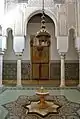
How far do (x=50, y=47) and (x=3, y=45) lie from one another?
226 centimetres

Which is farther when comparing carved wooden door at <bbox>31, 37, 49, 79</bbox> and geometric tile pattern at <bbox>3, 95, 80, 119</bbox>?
carved wooden door at <bbox>31, 37, 49, 79</bbox>

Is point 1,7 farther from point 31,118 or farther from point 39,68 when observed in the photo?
point 31,118

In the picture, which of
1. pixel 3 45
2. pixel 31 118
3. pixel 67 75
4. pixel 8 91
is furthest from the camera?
pixel 67 75

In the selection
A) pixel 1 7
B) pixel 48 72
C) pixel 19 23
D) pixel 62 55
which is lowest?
pixel 48 72

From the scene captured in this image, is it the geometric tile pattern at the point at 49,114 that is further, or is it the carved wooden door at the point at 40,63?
the carved wooden door at the point at 40,63

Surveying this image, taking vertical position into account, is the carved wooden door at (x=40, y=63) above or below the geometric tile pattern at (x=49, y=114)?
above

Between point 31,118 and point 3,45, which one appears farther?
point 3,45

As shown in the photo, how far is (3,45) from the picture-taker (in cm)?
713

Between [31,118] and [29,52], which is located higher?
[29,52]

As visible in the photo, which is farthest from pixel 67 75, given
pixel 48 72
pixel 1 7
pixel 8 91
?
pixel 1 7

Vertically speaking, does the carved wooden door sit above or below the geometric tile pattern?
above

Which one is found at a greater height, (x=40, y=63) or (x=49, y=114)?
(x=40, y=63)

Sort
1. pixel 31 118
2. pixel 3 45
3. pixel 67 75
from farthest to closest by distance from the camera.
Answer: pixel 67 75
pixel 3 45
pixel 31 118

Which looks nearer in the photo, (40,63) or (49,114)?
(49,114)
